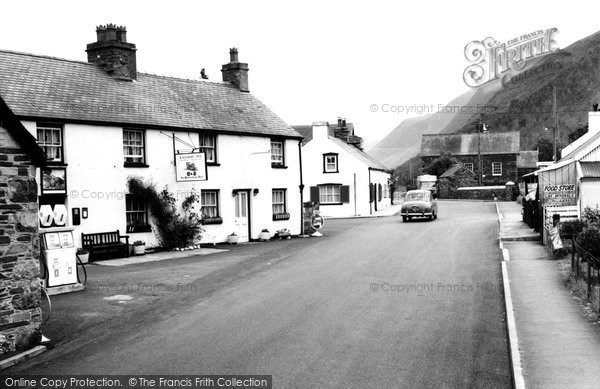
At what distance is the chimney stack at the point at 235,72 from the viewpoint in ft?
107

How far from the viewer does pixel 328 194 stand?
4834 centimetres

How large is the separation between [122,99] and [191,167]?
165 inches

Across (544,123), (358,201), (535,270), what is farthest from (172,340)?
(544,123)

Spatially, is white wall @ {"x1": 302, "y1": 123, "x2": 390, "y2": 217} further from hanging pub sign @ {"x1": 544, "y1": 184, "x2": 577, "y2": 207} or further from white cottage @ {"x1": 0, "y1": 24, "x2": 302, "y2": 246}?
hanging pub sign @ {"x1": 544, "y1": 184, "x2": 577, "y2": 207}

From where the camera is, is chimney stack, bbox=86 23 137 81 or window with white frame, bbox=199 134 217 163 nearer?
chimney stack, bbox=86 23 137 81

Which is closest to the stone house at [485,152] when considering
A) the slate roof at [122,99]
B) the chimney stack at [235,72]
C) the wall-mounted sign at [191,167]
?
the chimney stack at [235,72]

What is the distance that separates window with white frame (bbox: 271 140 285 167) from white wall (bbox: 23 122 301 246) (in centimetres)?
27

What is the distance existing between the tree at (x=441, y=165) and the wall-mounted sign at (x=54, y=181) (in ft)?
224

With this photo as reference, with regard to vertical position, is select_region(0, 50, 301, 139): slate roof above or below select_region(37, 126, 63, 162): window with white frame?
above

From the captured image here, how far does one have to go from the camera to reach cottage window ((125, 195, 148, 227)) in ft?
76.4

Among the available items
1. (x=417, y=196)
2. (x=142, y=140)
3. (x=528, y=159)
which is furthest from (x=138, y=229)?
(x=528, y=159)

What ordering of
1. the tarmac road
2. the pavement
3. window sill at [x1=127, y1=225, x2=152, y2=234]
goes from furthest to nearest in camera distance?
window sill at [x1=127, y1=225, x2=152, y2=234]
the tarmac road
the pavement

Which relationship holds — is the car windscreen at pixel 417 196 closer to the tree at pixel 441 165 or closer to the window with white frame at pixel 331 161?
the window with white frame at pixel 331 161

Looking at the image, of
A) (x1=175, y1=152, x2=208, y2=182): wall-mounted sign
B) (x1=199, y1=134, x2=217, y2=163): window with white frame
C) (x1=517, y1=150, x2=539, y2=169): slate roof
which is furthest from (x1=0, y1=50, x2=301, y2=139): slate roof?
(x1=517, y1=150, x2=539, y2=169): slate roof
